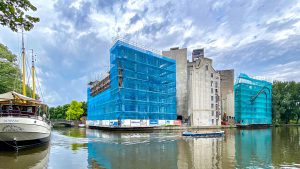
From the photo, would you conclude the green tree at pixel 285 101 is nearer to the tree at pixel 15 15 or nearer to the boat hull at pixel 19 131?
the boat hull at pixel 19 131

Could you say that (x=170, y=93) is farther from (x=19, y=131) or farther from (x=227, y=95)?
(x=19, y=131)

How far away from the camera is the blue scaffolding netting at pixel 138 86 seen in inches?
2633

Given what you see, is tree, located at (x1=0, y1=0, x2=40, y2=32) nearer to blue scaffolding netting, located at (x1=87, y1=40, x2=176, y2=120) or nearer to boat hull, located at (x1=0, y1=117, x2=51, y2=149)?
boat hull, located at (x1=0, y1=117, x2=51, y2=149)

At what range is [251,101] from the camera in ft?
335

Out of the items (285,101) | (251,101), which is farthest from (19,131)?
(285,101)

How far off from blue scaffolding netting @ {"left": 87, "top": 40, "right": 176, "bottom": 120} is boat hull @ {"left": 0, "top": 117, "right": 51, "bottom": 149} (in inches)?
1491

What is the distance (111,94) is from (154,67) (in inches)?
544

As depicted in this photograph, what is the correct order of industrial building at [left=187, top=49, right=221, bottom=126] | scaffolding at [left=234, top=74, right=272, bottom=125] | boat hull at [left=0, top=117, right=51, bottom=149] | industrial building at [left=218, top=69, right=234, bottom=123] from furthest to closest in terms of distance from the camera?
industrial building at [left=218, top=69, right=234, bottom=123]
scaffolding at [left=234, top=74, right=272, bottom=125]
industrial building at [left=187, top=49, right=221, bottom=126]
boat hull at [left=0, top=117, right=51, bottom=149]

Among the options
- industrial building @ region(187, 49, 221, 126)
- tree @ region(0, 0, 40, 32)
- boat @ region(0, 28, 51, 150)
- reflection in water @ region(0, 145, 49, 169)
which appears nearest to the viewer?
tree @ region(0, 0, 40, 32)

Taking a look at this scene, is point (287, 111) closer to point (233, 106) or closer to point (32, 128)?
point (233, 106)

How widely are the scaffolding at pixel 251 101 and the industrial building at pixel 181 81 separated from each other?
81.1ft

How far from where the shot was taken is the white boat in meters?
25.0

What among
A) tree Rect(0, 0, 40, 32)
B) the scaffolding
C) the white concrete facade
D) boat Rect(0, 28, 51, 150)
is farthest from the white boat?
the scaffolding

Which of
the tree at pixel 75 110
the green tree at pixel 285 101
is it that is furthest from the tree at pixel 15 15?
the tree at pixel 75 110
